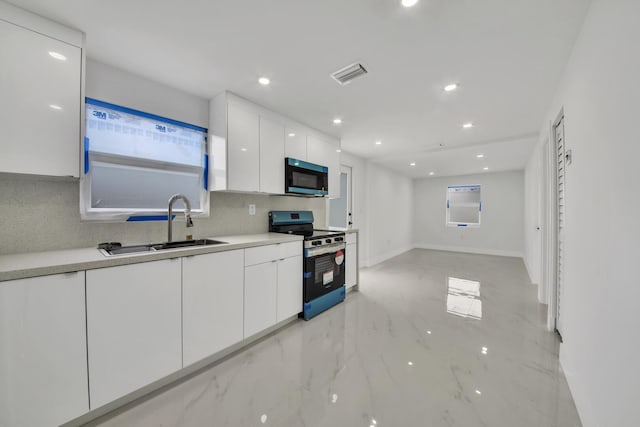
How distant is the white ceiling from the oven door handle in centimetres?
167

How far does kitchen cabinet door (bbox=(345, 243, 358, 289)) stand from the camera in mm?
3572

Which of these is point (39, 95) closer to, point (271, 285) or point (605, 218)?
point (271, 285)

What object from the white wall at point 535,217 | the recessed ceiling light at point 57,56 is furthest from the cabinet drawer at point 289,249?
the white wall at point 535,217

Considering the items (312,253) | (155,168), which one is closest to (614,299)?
(312,253)

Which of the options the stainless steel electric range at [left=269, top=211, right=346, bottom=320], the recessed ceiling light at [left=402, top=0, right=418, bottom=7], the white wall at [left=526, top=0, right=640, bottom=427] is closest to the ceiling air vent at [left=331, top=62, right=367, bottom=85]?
the recessed ceiling light at [left=402, top=0, right=418, bottom=7]

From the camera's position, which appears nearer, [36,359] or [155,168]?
[36,359]

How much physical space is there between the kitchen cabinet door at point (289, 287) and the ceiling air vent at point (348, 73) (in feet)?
6.06

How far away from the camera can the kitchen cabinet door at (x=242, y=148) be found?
2410 millimetres

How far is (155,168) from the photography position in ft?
7.33

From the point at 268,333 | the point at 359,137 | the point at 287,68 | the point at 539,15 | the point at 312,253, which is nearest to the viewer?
the point at 539,15

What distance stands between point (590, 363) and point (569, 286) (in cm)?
66

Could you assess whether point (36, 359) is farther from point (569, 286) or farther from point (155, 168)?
point (569, 286)

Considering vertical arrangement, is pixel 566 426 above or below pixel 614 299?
below

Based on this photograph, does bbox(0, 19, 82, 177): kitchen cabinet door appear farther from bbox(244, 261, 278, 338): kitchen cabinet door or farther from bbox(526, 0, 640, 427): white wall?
bbox(526, 0, 640, 427): white wall
